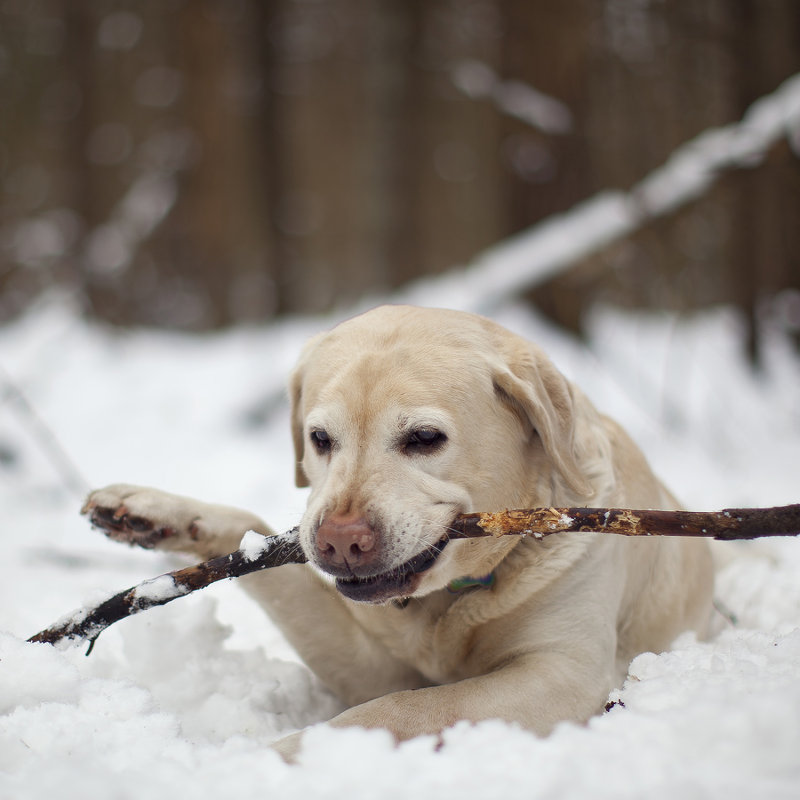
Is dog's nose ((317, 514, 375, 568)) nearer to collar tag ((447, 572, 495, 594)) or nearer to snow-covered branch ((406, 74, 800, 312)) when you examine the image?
collar tag ((447, 572, 495, 594))

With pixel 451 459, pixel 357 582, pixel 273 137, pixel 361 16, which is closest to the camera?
pixel 357 582

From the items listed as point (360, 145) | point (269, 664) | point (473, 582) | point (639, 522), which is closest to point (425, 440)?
point (473, 582)

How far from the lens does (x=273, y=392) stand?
705 centimetres

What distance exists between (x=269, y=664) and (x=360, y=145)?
1683 cm

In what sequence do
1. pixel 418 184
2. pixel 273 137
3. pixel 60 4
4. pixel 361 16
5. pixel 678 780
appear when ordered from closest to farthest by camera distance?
pixel 678 780 < pixel 273 137 < pixel 60 4 < pixel 418 184 < pixel 361 16

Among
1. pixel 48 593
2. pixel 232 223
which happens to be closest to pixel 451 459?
pixel 48 593

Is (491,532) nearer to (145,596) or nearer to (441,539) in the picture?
(441,539)

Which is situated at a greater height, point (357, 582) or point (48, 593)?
point (357, 582)

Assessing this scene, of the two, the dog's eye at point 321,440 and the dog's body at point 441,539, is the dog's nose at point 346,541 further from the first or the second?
the dog's eye at point 321,440

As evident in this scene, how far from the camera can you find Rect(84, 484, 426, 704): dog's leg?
2486 mm

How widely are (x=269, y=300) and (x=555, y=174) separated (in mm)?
5283

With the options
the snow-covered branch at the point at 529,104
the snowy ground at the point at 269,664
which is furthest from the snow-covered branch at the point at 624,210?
the snow-covered branch at the point at 529,104

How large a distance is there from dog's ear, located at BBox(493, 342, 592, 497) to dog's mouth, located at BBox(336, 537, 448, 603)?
50 centimetres

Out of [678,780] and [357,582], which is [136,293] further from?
[678,780]
